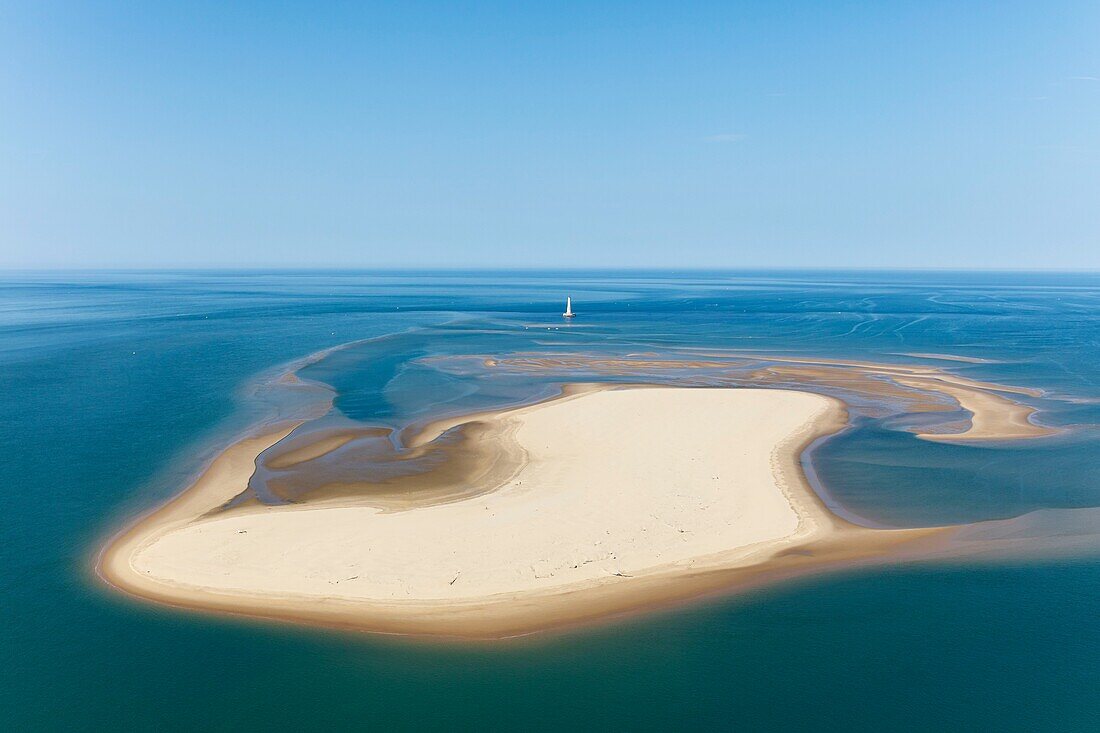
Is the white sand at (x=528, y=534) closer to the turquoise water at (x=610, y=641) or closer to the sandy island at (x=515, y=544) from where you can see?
the sandy island at (x=515, y=544)

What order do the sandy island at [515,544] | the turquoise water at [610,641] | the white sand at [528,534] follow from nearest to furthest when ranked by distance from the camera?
the turquoise water at [610,641]
the sandy island at [515,544]
the white sand at [528,534]

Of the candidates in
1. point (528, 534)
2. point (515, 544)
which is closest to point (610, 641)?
point (515, 544)

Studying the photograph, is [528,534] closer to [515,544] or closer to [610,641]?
[515,544]

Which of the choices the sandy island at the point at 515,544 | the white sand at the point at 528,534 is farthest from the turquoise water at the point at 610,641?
the white sand at the point at 528,534

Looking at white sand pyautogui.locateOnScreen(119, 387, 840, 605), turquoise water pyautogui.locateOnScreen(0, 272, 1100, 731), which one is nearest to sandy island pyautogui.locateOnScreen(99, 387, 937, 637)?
white sand pyautogui.locateOnScreen(119, 387, 840, 605)

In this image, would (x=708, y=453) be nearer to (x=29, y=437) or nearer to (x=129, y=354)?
(x=29, y=437)

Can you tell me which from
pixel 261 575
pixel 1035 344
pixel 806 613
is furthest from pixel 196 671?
pixel 1035 344

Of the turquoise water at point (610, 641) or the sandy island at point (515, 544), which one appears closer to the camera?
the turquoise water at point (610, 641)
